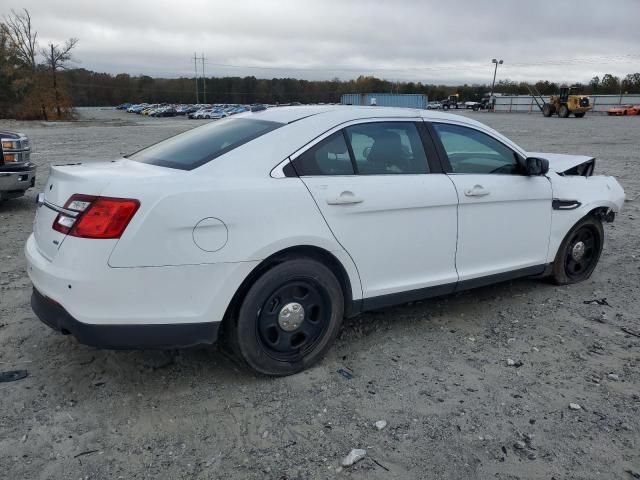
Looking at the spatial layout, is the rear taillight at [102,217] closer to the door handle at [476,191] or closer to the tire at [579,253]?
the door handle at [476,191]

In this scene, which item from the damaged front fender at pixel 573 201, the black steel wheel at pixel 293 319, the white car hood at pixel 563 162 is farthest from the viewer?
the white car hood at pixel 563 162

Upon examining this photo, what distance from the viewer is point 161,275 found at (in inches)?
112

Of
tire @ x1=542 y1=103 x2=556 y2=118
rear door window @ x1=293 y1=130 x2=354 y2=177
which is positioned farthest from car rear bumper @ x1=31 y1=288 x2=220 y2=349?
tire @ x1=542 y1=103 x2=556 y2=118

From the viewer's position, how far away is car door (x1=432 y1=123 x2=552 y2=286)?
4.05m

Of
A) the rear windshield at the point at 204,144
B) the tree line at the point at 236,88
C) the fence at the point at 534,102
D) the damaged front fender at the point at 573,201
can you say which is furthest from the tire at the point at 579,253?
the tree line at the point at 236,88

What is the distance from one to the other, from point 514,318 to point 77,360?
3.26m

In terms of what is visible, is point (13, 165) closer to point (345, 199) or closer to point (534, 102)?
point (345, 199)

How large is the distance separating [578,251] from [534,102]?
7762cm

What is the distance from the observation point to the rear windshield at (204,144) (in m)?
3.30

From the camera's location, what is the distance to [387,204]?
141 inches

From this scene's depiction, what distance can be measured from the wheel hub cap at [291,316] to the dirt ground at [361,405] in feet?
1.12

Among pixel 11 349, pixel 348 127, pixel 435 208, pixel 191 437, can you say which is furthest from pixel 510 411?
pixel 11 349

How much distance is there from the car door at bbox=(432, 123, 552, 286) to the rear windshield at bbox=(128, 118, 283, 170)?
1398mm

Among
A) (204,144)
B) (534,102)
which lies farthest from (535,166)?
(534,102)
